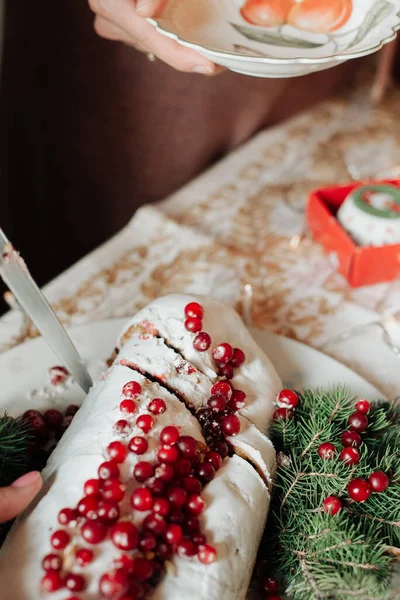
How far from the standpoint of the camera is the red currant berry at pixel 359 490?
0.63m

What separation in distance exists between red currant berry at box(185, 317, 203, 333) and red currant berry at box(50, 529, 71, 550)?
269 mm

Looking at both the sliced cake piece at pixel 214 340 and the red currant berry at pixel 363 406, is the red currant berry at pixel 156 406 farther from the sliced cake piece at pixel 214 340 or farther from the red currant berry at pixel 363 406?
the red currant berry at pixel 363 406

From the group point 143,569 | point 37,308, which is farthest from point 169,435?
point 37,308

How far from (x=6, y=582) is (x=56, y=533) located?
2.3 inches

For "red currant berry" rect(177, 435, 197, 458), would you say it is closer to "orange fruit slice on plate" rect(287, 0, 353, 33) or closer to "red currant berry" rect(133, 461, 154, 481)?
"red currant berry" rect(133, 461, 154, 481)

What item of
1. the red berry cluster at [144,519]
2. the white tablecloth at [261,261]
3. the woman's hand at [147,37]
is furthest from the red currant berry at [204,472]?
the woman's hand at [147,37]

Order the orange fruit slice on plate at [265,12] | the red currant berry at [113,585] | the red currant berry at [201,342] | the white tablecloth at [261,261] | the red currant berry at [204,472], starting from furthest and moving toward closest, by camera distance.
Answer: the white tablecloth at [261,261] → the orange fruit slice on plate at [265,12] → the red currant berry at [201,342] → the red currant berry at [204,472] → the red currant berry at [113,585]

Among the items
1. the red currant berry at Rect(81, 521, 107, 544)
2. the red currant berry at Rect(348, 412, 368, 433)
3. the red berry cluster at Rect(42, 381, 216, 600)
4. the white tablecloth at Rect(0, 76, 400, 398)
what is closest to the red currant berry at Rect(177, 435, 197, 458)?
the red berry cluster at Rect(42, 381, 216, 600)

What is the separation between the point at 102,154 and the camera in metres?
1.43

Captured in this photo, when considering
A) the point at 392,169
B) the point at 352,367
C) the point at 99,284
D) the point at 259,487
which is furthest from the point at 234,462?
the point at 392,169

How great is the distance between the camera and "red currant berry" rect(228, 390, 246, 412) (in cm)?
68

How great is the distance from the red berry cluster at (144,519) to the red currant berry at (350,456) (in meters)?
0.15

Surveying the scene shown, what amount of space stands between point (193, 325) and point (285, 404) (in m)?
0.14

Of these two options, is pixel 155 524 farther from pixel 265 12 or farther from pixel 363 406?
pixel 265 12
